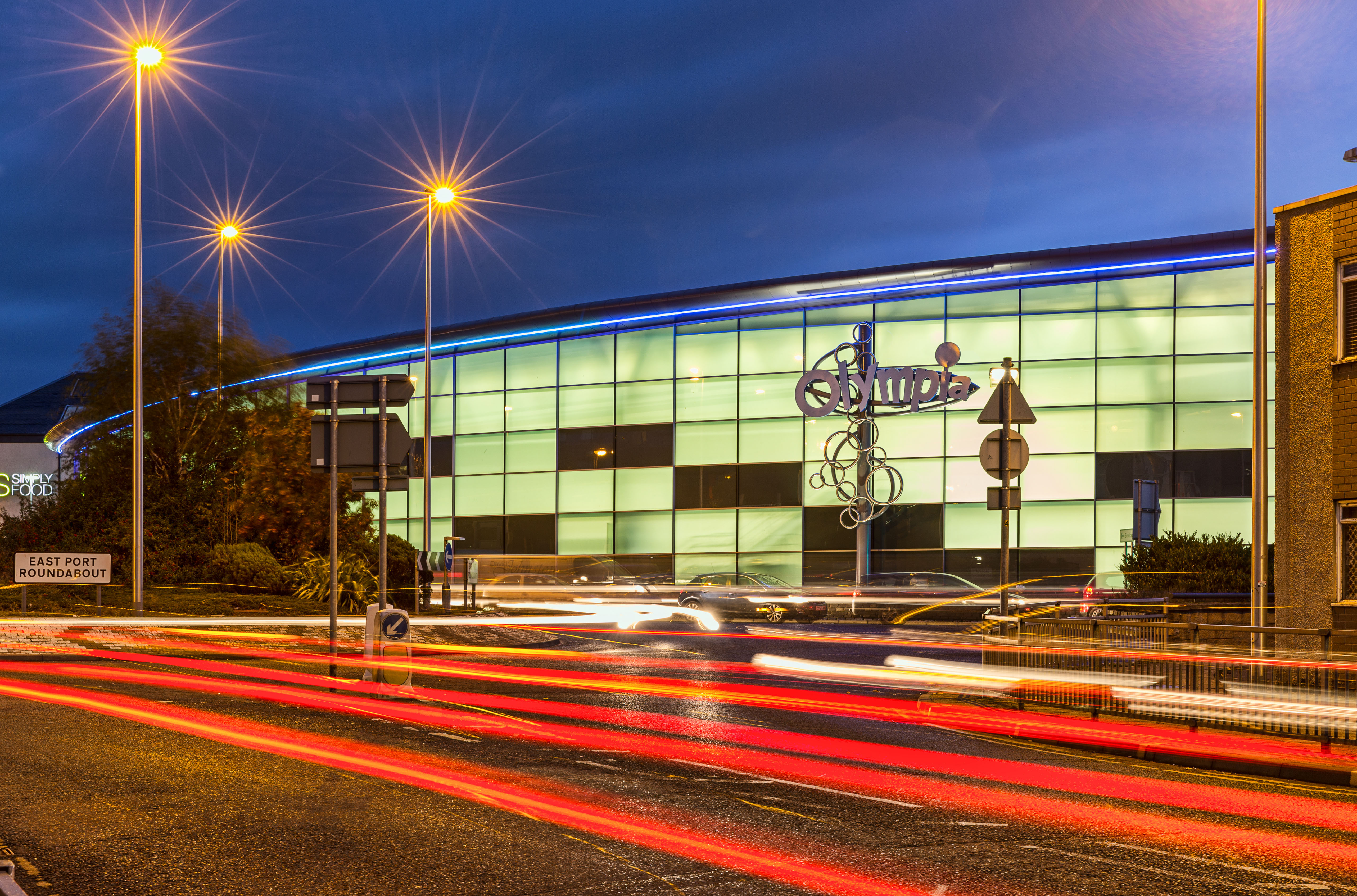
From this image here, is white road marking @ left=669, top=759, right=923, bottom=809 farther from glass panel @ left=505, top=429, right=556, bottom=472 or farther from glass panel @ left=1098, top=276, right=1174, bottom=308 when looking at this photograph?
glass panel @ left=505, top=429, right=556, bottom=472

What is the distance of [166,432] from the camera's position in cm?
3256

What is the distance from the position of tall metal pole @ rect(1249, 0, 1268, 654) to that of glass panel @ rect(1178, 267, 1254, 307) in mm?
18581

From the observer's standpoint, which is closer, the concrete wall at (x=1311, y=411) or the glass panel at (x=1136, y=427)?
the concrete wall at (x=1311, y=411)

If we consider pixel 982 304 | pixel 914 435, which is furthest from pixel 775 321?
pixel 982 304

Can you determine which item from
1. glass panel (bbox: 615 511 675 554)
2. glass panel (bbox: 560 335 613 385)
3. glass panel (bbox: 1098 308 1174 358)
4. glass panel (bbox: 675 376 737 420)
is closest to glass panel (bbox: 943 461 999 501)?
glass panel (bbox: 1098 308 1174 358)

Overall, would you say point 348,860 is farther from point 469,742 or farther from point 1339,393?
point 1339,393

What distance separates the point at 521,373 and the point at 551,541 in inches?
255

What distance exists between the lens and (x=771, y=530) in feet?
135

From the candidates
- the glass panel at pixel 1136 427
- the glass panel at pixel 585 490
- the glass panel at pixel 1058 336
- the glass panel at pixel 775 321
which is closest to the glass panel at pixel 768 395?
the glass panel at pixel 775 321

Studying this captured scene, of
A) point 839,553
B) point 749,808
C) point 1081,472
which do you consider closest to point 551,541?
point 839,553

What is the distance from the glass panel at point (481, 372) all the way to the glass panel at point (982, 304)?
17.0 m

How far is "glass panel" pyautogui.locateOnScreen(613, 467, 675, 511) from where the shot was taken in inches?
1681

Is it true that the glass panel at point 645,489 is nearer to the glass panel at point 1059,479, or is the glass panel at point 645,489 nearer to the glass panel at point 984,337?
the glass panel at point 984,337

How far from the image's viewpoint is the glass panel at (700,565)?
41.5 m
